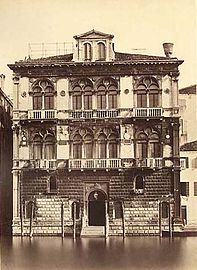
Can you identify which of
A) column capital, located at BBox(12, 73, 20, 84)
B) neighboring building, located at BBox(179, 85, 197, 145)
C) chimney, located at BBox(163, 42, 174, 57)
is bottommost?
neighboring building, located at BBox(179, 85, 197, 145)

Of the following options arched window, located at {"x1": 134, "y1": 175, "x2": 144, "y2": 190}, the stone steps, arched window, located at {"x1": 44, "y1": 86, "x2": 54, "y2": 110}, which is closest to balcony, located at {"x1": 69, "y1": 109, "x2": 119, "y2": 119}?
arched window, located at {"x1": 44, "y1": 86, "x2": 54, "y2": 110}

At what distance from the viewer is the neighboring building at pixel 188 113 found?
2.89 m

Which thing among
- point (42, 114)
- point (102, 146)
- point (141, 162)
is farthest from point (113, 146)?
point (42, 114)

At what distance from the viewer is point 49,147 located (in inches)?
124

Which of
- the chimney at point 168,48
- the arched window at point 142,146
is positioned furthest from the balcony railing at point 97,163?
the chimney at point 168,48

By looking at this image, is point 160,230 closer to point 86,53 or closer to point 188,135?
point 188,135

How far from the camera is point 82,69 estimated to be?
10.5 ft

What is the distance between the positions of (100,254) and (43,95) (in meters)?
0.84

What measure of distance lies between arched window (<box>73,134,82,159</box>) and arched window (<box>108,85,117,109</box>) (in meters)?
0.23

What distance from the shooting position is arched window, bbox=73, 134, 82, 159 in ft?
10.2

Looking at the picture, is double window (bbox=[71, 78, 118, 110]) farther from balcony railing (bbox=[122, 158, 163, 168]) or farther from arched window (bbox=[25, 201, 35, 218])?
arched window (bbox=[25, 201, 35, 218])

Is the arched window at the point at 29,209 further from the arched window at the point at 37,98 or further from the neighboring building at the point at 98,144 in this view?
the arched window at the point at 37,98

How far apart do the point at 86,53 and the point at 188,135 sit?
0.68 meters

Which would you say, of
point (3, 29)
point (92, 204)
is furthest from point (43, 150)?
point (3, 29)
